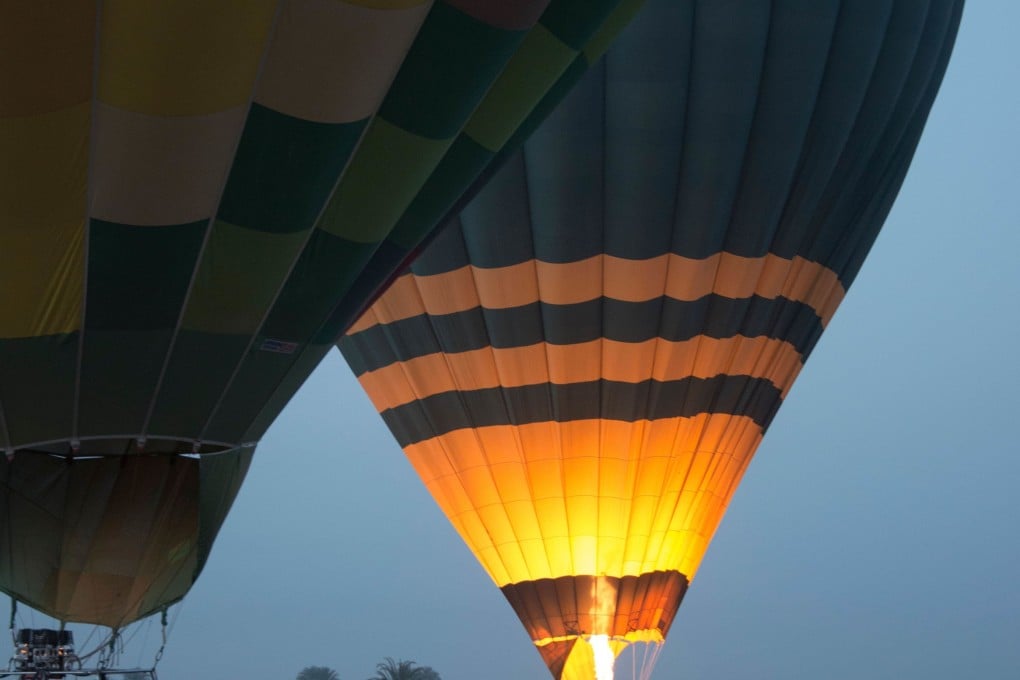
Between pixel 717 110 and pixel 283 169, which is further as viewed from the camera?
pixel 717 110

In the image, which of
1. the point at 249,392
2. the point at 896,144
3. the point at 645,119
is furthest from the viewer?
the point at 896,144

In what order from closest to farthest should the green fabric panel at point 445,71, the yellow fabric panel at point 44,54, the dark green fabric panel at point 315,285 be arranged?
the yellow fabric panel at point 44,54
the green fabric panel at point 445,71
the dark green fabric panel at point 315,285

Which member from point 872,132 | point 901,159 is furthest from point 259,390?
point 901,159

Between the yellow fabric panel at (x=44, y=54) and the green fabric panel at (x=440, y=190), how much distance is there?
65.6 inches

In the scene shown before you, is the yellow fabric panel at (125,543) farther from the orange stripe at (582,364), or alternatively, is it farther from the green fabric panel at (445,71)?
the orange stripe at (582,364)

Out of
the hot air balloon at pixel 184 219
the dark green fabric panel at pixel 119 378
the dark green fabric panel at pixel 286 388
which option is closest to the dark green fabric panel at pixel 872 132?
the hot air balloon at pixel 184 219

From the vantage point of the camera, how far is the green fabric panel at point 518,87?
5.70 m

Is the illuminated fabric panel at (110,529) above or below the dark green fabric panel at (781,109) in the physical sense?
below

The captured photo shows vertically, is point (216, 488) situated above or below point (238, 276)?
below

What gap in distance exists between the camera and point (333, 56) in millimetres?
4730

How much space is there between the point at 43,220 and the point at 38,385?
714 millimetres

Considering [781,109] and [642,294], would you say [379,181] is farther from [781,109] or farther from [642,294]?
[781,109]

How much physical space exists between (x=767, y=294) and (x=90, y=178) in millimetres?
6129

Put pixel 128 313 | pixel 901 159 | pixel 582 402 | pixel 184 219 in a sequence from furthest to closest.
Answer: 1. pixel 901 159
2. pixel 582 402
3. pixel 128 313
4. pixel 184 219
